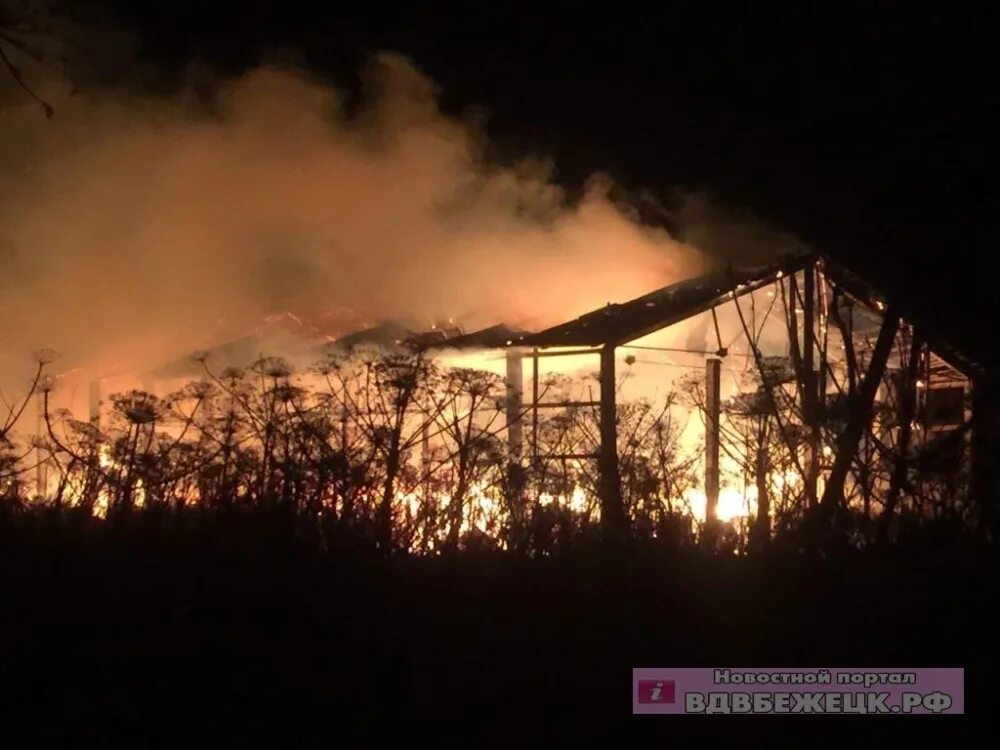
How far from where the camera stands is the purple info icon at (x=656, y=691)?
14.9 feet

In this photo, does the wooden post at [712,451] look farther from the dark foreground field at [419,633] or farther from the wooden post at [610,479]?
the dark foreground field at [419,633]

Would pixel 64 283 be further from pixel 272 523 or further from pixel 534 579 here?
pixel 534 579

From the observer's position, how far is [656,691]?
458 centimetres

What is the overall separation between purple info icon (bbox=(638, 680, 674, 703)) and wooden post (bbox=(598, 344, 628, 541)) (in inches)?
67.1

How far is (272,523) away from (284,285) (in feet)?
49.4

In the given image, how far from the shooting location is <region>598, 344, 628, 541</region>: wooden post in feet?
22.0

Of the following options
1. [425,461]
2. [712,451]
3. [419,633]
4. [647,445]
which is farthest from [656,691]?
[712,451]

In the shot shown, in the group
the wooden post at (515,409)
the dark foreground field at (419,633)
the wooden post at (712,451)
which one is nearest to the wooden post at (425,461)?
the wooden post at (515,409)

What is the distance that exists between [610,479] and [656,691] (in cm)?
269

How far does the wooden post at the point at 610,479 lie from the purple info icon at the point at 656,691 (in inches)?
67.1

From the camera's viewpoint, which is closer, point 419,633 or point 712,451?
point 419,633

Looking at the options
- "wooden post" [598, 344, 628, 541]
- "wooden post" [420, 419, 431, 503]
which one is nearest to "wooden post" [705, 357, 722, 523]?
"wooden post" [598, 344, 628, 541]

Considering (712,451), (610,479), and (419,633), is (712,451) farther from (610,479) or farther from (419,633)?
(419,633)

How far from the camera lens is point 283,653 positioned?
4.73m
